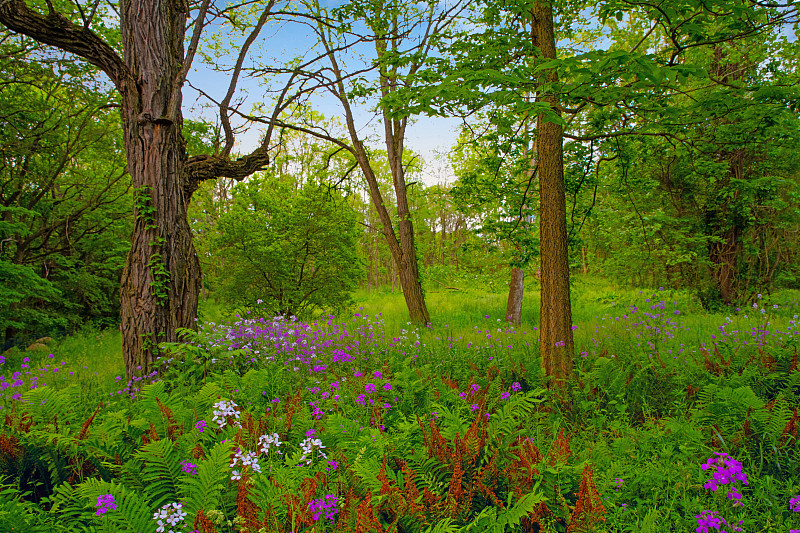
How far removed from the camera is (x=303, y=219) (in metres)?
9.05

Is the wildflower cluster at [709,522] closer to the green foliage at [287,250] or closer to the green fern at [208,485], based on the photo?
the green fern at [208,485]

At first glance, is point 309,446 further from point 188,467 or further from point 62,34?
point 62,34

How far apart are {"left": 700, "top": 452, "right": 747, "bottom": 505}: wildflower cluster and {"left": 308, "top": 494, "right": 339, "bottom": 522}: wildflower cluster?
1782mm

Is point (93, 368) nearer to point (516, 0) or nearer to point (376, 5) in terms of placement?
point (376, 5)

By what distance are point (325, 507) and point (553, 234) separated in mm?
3229

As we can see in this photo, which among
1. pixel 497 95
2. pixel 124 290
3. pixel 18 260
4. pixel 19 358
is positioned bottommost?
pixel 19 358

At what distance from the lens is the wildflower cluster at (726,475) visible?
1815 millimetres

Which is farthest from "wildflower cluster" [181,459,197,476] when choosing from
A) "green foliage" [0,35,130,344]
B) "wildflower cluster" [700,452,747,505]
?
"green foliage" [0,35,130,344]

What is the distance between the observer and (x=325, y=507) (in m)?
1.70

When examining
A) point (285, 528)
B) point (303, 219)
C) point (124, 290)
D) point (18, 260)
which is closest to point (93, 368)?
point (124, 290)

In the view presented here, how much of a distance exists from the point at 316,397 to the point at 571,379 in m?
2.48

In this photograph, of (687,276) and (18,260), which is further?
(687,276)

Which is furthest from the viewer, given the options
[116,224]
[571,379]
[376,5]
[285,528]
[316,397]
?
[116,224]

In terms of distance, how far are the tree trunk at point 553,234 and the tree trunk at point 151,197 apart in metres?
4.15
